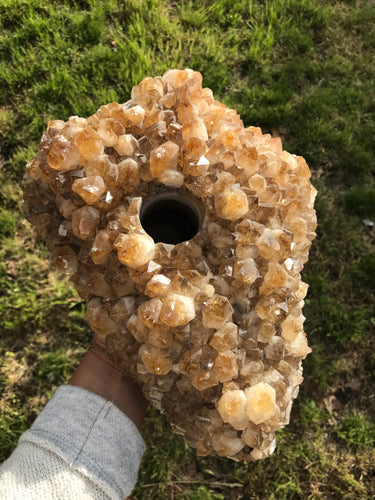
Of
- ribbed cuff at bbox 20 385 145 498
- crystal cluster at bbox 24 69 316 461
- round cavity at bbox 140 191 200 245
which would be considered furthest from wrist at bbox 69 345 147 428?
round cavity at bbox 140 191 200 245

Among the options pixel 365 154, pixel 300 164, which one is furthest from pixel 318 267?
pixel 300 164

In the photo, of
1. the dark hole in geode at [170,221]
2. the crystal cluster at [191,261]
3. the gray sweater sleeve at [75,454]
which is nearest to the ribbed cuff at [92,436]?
the gray sweater sleeve at [75,454]

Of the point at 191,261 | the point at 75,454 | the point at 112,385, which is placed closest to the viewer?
the point at 191,261

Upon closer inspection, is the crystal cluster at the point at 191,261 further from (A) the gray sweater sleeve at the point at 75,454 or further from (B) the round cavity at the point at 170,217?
(A) the gray sweater sleeve at the point at 75,454

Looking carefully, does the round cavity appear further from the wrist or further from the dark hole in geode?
the wrist

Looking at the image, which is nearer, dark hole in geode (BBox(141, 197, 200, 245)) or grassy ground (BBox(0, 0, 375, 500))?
dark hole in geode (BBox(141, 197, 200, 245))

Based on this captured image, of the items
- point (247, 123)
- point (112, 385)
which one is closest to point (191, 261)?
point (112, 385)

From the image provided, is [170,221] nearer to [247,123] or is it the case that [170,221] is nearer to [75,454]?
[75,454]
